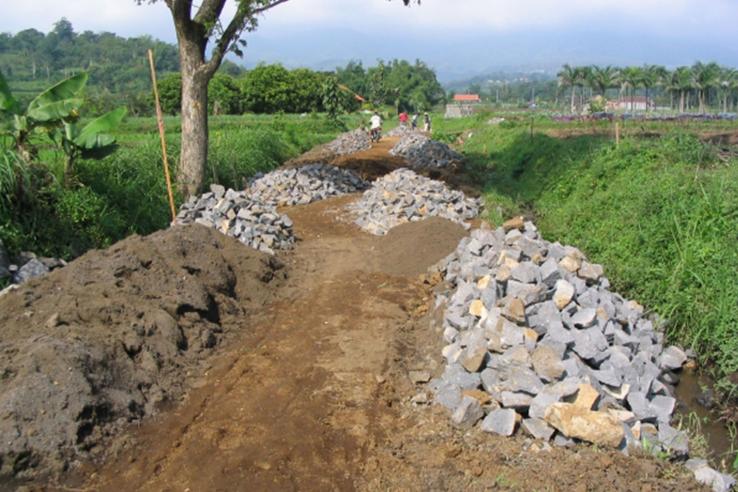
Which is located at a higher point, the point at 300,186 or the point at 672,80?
the point at 672,80

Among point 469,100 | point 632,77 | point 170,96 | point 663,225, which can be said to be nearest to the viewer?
point 663,225

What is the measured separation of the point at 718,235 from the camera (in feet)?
23.9

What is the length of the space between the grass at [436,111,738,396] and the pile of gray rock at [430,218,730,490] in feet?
1.34

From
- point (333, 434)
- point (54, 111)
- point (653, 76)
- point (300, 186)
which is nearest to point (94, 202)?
point (54, 111)

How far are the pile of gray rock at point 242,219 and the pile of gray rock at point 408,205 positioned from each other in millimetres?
1869

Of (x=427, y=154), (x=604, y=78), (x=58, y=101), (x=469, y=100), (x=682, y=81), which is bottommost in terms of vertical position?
(x=427, y=154)

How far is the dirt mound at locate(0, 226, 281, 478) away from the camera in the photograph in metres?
4.35

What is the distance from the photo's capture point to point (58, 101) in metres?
9.12

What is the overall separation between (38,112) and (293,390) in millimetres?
6263

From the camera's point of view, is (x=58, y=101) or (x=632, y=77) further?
(x=632, y=77)

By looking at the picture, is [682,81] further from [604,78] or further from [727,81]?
[604,78]

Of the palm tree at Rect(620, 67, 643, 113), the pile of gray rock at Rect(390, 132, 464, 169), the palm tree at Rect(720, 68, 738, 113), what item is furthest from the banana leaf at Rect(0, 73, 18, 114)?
the palm tree at Rect(720, 68, 738, 113)

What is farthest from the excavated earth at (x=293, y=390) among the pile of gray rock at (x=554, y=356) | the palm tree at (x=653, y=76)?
the palm tree at (x=653, y=76)

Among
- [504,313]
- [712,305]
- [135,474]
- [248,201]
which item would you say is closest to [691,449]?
[504,313]
